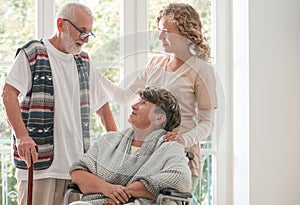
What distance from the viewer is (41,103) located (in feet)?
9.92

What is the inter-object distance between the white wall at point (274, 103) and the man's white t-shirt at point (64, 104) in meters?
0.97

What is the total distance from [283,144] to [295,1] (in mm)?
788

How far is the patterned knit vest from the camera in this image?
3016mm

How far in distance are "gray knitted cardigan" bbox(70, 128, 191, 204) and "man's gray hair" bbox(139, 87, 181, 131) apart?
75 mm

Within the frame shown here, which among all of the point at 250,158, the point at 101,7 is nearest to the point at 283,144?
the point at 250,158

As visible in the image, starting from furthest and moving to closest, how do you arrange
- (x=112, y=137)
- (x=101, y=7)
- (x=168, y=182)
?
(x=101, y=7)
(x=112, y=137)
(x=168, y=182)

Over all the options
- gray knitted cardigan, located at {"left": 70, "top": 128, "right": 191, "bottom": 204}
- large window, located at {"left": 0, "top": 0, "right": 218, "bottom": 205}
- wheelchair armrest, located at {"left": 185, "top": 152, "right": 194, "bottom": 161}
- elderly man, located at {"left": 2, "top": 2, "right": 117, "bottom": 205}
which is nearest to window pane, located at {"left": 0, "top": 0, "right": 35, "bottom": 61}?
large window, located at {"left": 0, "top": 0, "right": 218, "bottom": 205}

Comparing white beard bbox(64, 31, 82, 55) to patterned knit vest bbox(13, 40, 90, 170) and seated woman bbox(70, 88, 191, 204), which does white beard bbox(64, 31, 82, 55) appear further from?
seated woman bbox(70, 88, 191, 204)

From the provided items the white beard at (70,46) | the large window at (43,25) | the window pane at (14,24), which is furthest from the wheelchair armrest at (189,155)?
the window pane at (14,24)

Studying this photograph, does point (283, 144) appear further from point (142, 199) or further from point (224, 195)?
point (142, 199)

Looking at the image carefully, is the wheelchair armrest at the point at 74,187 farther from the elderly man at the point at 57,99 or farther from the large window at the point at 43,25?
the large window at the point at 43,25

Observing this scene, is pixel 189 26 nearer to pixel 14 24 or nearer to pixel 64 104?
pixel 64 104

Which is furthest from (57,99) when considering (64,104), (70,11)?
(70,11)

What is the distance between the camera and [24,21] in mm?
3750
